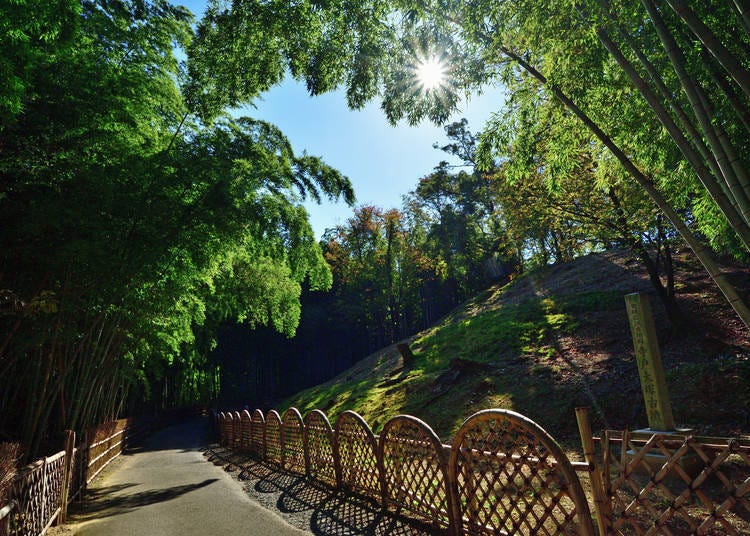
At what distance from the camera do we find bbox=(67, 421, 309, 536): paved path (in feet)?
15.8

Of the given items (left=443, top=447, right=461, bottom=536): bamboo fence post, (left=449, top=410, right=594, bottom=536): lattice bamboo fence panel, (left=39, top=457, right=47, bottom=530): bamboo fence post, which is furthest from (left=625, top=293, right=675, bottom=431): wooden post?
(left=39, top=457, right=47, bottom=530): bamboo fence post

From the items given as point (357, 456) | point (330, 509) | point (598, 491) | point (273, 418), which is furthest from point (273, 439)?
point (598, 491)

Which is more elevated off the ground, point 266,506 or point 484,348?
point 484,348

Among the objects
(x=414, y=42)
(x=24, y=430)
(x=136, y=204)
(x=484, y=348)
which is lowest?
(x=24, y=430)

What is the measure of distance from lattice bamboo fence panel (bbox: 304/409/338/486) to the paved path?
1.13 m

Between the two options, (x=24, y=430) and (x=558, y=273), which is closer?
(x=24, y=430)

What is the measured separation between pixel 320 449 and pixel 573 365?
6392 mm

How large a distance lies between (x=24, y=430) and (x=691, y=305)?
1440cm

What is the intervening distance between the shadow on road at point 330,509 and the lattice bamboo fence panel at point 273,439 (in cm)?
47

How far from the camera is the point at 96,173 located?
4770mm

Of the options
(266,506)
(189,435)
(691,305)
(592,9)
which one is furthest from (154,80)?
(189,435)

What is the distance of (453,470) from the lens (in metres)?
3.62

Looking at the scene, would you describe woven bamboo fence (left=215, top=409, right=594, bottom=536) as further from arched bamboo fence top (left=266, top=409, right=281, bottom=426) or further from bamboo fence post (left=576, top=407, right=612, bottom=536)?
arched bamboo fence top (left=266, top=409, right=281, bottom=426)

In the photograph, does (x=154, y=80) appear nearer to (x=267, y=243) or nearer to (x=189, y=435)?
(x=267, y=243)
